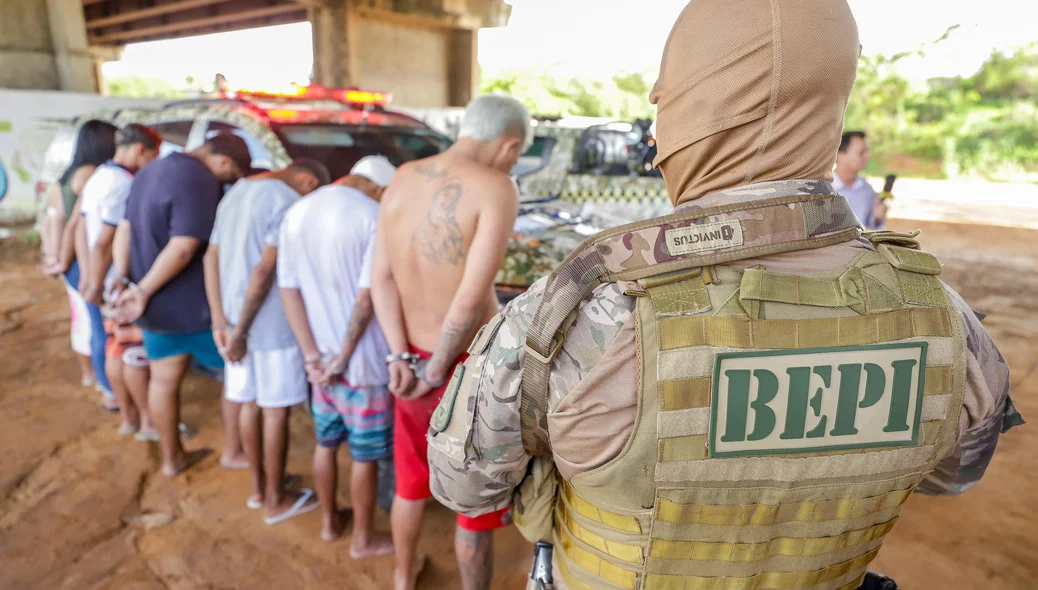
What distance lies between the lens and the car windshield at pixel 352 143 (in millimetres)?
4172

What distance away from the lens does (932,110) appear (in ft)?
69.8

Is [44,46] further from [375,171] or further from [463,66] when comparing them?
[375,171]

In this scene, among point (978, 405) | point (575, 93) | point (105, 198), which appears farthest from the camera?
point (575, 93)

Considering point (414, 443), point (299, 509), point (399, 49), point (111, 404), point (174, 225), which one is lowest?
point (111, 404)

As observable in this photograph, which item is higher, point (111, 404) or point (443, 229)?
point (443, 229)

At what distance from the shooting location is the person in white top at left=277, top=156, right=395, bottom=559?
7.57 feet

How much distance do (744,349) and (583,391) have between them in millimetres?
237

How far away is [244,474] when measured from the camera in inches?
129

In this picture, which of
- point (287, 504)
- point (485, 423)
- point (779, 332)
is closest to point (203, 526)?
point (287, 504)

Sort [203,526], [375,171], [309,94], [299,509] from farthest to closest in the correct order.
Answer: [309,94], [299,509], [203,526], [375,171]

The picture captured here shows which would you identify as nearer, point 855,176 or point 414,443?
point 414,443

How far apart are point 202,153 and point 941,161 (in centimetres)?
2366

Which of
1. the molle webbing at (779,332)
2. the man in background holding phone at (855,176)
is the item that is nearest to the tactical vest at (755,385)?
the molle webbing at (779,332)

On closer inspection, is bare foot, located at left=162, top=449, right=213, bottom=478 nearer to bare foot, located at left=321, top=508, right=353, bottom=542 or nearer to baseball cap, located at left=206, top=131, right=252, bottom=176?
bare foot, located at left=321, top=508, right=353, bottom=542
